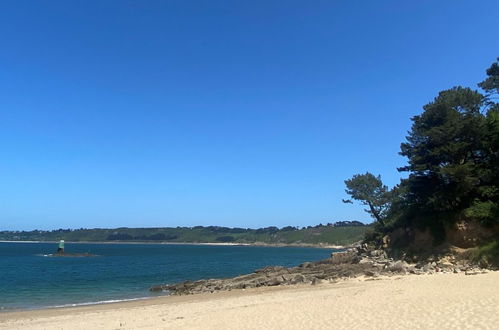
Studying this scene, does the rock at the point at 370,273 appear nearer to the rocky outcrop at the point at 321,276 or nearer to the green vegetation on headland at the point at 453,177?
the rocky outcrop at the point at 321,276

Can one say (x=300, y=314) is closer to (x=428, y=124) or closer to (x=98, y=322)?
(x=98, y=322)

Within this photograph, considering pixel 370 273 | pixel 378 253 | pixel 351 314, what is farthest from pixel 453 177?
Result: pixel 351 314

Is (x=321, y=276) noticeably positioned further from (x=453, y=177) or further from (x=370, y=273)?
(x=453, y=177)

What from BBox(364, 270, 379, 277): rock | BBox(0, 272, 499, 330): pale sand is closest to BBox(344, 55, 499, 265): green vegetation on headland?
BBox(364, 270, 379, 277): rock

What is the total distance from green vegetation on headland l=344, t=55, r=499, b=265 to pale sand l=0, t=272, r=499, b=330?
1239 cm

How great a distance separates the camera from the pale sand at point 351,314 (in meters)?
13.5

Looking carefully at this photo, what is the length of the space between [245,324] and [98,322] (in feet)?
27.0

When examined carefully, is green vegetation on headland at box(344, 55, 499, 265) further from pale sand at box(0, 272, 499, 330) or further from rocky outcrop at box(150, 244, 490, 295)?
pale sand at box(0, 272, 499, 330)

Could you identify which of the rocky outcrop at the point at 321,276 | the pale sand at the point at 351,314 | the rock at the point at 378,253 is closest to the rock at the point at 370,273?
the rocky outcrop at the point at 321,276

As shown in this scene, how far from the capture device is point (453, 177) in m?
34.5

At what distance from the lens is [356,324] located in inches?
538

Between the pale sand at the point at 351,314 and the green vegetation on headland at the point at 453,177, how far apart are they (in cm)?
1239

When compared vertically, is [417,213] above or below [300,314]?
above

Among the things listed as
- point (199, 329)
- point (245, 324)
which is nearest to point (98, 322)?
point (199, 329)
